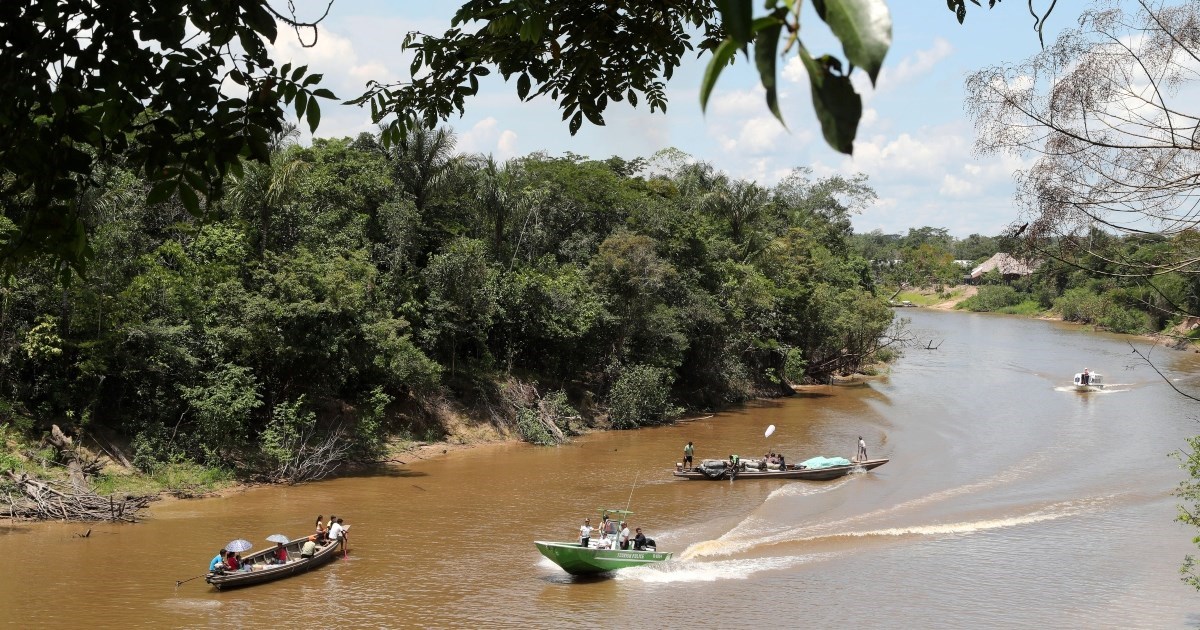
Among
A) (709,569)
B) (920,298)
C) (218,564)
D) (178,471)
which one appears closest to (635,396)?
(709,569)

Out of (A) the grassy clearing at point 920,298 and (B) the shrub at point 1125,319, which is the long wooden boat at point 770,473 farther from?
(A) the grassy clearing at point 920,298

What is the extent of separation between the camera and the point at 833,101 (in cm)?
133

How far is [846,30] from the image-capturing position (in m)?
1.26

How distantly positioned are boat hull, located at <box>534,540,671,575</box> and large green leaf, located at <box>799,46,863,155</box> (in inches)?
569

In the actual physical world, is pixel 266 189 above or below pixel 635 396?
above

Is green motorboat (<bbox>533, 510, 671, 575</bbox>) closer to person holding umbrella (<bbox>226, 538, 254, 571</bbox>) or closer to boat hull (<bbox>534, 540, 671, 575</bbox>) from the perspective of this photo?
boat hull (<bbox>534, 540, 671, 575</bbox>)

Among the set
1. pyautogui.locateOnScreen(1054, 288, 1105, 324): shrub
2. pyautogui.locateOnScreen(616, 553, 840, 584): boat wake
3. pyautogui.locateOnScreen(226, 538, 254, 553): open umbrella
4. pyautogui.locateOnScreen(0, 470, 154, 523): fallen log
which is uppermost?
pyautogui.locateOnScreen(1054, 288, 1105, 324): shrub

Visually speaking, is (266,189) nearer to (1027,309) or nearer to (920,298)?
(1027,309)

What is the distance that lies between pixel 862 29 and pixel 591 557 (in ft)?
49.6

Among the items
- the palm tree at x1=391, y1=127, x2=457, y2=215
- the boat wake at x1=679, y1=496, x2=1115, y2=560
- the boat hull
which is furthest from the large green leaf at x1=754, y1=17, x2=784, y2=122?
the palm tree at x1=391, y1=127, x2=457, y2=215

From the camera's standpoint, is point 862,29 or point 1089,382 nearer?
point 862,29

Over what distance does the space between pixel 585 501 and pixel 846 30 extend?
19533 mm

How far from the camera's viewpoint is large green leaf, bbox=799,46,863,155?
1.32 meters

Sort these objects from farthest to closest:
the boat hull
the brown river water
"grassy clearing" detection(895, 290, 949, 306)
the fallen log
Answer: "grassy clearing" detection(895, 290, 949, 306)
the fallen log
the boat hull
the brown river water
